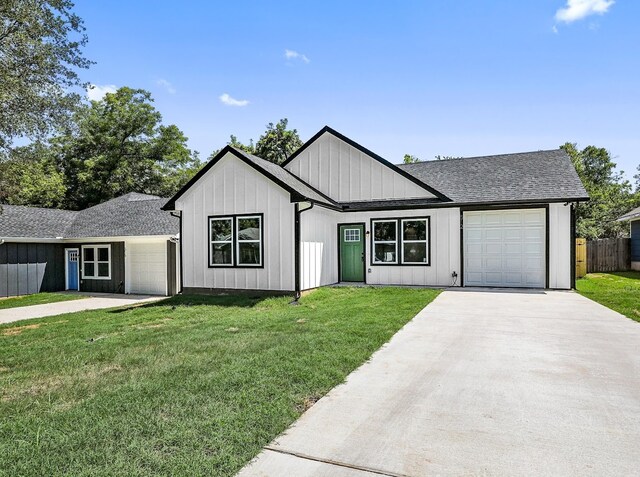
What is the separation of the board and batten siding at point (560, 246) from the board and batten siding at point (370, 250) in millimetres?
2699

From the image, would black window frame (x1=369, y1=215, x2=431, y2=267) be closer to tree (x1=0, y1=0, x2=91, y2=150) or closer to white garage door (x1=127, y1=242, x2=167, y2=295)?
white garage door (x1=127, y1=242, x2=167, y2=295)

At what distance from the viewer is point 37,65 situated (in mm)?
9719

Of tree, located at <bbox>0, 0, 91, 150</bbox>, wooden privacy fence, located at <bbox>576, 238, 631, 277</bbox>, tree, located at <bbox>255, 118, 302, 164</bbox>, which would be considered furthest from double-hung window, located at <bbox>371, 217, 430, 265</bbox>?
tree, located at <bbox>255, 118, 302, 164</bbox>

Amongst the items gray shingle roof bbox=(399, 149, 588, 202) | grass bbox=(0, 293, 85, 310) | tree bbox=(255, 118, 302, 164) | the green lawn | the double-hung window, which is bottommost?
A: grass bbox=(0, 293, 85, 310)

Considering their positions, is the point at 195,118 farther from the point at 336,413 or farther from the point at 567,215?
the point at 336,413

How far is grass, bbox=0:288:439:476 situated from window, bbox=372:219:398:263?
4.68 metres

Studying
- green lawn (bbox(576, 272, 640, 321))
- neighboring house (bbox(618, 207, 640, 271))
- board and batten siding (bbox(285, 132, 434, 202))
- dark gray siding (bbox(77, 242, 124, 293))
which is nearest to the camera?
green lawn (bbox(576, 272, 640, 321))

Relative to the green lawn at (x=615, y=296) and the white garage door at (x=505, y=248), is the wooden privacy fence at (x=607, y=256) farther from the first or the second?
the white garage door at (x=505, y=248)

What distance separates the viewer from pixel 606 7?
30.3 feet

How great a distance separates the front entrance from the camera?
17.3 meters

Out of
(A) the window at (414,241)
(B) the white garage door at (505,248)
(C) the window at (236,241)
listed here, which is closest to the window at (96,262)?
(C) the window at (236,241)

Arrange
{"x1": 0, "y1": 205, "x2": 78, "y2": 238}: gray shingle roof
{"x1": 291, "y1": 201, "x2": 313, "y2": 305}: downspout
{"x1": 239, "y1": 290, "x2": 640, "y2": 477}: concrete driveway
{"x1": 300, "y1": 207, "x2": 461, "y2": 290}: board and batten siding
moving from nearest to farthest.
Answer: {"x1": 239, "y1": 290, "x2": 640, "y2": 477}: concrete driveway, {"x1": 291, "y1": 201, "x2": 313, "y2": 305}: downspout, {"x1": 300, "y1": 207, "x2": 461, "y2": 290}: board and batten siding, {"x1": 0, "y1": 205, "x2": 78, "y2": 238}: gray shingle roof

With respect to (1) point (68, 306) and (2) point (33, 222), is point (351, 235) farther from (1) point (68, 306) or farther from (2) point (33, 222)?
(2) point (33, 222)

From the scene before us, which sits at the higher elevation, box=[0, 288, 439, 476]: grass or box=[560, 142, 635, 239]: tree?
box=[560, 142, 635, 239]: tree
